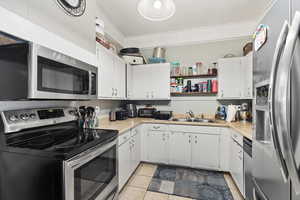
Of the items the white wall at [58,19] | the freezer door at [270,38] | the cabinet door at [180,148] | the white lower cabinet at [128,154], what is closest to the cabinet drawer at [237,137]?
the cabinet door at [180,148]

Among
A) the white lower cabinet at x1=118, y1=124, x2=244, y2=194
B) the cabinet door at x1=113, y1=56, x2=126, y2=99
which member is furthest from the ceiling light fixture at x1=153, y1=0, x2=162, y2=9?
the white lower cabinet at x1=118, y1=124, x2=244, y2=194

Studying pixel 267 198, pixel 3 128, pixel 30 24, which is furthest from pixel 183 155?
pixel 30 24

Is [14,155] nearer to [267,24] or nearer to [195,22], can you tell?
[267,24]

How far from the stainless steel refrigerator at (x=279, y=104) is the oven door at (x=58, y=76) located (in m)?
1.29

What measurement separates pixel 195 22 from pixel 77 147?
2.84m

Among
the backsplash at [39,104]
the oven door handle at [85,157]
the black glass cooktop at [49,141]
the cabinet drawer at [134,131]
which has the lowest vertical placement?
the cabinet drawer at [134,131]

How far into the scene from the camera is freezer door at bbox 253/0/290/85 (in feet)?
2.04

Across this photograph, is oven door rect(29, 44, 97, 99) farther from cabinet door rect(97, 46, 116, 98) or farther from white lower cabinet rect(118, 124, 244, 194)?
white lower cabinet rect(118, 124, 244, 194)

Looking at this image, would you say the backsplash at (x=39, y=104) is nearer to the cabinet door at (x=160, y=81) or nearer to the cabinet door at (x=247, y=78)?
the cabinet door at (x=160, y=81)

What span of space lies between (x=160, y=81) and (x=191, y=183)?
1880 millimetres

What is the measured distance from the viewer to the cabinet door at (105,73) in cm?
185

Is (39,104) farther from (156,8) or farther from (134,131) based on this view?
(156,8)

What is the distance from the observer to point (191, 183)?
1995 mm

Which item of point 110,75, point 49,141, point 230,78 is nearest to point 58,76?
point 49,141
